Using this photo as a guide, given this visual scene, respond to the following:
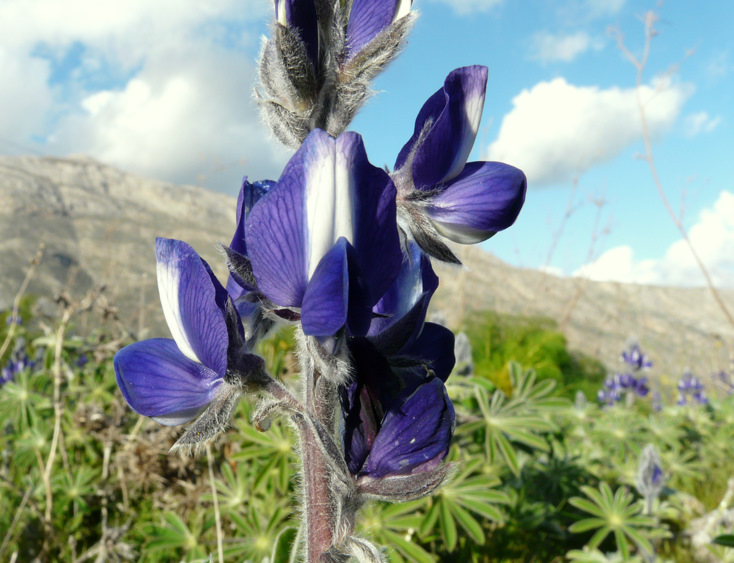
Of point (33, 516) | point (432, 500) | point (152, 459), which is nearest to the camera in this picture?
point (432, 500)

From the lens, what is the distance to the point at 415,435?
2.18ft

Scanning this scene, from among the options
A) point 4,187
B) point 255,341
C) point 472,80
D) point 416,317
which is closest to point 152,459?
point 255,341

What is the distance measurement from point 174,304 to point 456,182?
1.35ft

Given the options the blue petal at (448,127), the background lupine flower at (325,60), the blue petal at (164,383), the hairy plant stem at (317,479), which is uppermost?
the background lupine flower at (325,60)

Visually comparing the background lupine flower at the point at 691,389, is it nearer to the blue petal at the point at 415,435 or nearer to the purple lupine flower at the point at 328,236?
the blue petal at the point at 415,435

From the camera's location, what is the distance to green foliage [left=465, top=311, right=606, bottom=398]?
5.29m

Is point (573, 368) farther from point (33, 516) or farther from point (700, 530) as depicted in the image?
point (33, 516)

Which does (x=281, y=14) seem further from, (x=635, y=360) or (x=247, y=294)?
(x=635, y=360)

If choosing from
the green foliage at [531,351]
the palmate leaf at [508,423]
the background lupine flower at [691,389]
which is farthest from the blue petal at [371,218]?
the background lupine flower at [691,389]

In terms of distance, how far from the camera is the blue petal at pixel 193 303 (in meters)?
0.65

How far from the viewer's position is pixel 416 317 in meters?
0.66

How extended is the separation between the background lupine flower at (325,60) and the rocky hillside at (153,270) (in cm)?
472

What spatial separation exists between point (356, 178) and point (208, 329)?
257mm

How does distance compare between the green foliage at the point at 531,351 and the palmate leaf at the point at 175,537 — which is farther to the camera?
the green foliage at the point at 531,351
